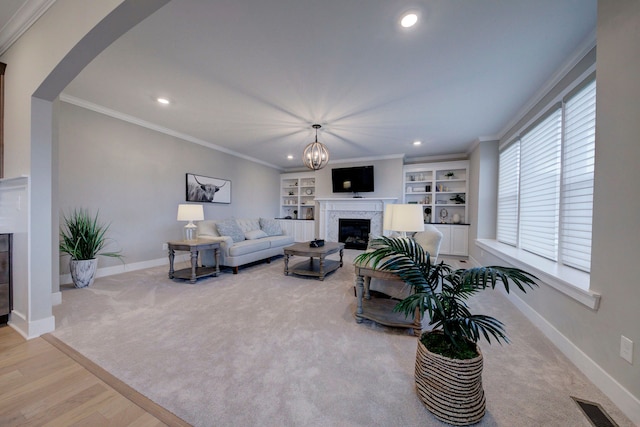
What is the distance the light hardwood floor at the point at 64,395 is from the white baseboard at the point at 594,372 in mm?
2293

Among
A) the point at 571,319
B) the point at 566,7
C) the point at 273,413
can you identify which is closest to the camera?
the point at 273,413

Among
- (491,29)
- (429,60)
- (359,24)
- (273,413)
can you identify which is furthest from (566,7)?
(273,413)

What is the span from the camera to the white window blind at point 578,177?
77.6 inches

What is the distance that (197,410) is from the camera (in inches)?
48.7

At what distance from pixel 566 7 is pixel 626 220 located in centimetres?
152

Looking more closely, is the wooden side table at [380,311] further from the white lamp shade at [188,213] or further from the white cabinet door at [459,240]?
the white cabinet door at [459,240]

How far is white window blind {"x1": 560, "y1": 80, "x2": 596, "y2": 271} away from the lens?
1972 millimetres

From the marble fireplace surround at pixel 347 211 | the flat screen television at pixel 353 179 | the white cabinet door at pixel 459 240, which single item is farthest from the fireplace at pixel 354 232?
the white cabinet door at pixel 459 240

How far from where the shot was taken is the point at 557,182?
8.14 ft

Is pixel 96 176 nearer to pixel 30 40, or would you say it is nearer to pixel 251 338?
pixel 30 40

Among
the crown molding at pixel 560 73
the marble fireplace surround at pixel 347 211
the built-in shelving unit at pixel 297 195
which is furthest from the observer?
the built-in shelving unit at pixel 297 195

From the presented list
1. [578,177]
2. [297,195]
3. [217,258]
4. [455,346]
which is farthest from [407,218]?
[297,195]

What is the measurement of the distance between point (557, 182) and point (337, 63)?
8.61ft

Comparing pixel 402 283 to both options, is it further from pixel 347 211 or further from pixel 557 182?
pixel 347 211
